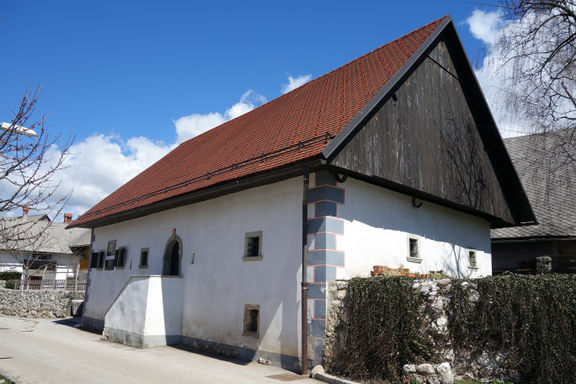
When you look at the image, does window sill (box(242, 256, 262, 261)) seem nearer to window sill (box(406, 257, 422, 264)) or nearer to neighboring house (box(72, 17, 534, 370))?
neighboring house (box(72, 17, 534, 370))

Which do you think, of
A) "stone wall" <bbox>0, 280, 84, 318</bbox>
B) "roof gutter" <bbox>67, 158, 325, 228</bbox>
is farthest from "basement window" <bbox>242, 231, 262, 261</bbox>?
"stone wall" <bbox>0, 280, 84, 318</bbox>

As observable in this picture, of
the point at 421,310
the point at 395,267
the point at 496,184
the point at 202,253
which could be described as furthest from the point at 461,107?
the point at 202,253

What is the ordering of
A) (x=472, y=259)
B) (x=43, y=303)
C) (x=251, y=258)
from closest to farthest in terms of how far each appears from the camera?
(x=251, y=258), (x=472, y=259), (x=43, y=303)

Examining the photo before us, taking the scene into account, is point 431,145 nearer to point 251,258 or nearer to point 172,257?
point 251,258

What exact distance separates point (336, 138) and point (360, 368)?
4.65 m

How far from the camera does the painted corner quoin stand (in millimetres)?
10039

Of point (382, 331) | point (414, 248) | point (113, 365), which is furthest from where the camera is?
point (414, 248)

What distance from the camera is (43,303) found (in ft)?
80.6

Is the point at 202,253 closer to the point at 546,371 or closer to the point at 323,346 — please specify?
the point at 323,346

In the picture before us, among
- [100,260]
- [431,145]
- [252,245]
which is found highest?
[431,145]

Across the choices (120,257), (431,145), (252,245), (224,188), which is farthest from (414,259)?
(120,257)

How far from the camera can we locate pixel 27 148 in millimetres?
6430

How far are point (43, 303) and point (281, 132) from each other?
1822cm

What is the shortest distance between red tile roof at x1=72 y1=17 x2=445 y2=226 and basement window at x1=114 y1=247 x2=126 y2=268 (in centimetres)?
160
